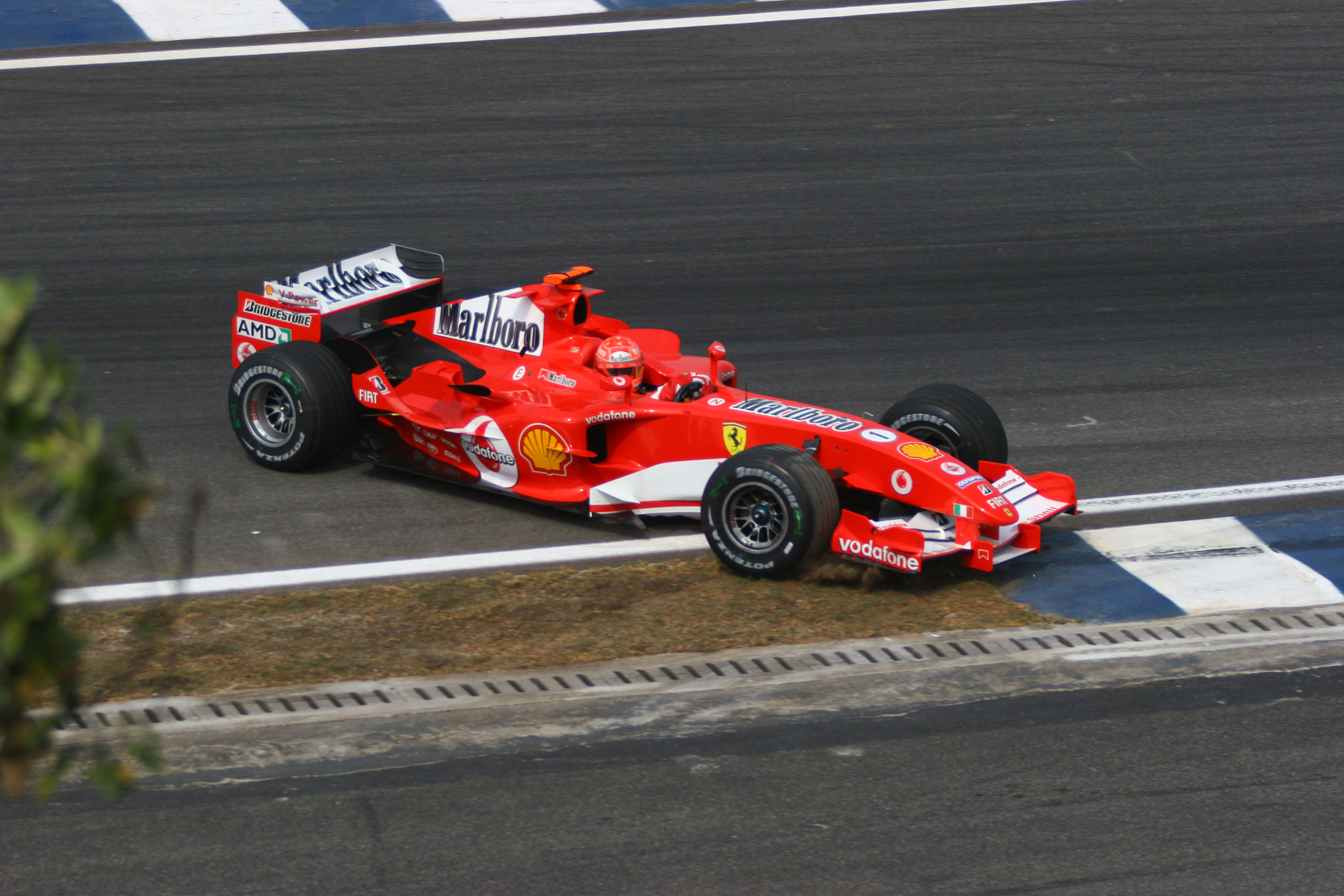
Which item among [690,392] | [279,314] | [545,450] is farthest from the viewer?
[279,314]

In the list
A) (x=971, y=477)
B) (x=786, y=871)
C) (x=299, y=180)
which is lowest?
(x=786, y=871)

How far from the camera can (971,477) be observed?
25.6 feet

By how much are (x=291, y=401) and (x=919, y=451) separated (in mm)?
3873

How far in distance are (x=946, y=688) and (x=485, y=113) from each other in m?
11.1

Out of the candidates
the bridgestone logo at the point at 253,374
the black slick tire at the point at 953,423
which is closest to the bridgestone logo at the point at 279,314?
the bridgestone logo at the point at 253,374

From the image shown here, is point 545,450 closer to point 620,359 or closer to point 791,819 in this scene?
point 620,359

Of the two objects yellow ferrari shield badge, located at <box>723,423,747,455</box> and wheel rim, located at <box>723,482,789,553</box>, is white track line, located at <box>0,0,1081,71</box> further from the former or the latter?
wheel rim, located at <box>723,482,789,553</box>

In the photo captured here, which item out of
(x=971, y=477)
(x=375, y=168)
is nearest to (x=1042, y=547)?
(x=971, y=477)

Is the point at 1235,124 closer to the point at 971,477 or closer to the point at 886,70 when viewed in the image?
the point at 886,70

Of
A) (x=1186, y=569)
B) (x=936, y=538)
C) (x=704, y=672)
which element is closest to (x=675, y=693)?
(x=704, y=672)

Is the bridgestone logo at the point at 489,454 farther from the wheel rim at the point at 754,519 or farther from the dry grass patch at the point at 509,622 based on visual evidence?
the wheel rim at the point at 754,519

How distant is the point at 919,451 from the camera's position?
7.84m

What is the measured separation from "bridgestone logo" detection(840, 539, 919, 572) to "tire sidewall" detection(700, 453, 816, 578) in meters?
0.20

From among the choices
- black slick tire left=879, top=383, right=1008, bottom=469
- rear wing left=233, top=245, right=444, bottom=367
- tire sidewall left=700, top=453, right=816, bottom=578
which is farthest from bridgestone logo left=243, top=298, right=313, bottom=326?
black slick tire left=879, top=383, right=1008, bottom=469
